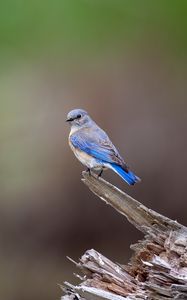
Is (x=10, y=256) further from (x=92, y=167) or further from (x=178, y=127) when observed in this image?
(x=92, y=167)

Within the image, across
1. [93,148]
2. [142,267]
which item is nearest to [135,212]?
[142,267]

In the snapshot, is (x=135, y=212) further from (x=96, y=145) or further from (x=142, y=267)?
(x=96, y=145)

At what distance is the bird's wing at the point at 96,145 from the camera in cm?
869

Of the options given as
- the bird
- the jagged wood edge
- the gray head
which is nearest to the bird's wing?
the bird

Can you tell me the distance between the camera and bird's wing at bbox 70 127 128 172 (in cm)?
869

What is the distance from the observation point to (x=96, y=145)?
8969mm

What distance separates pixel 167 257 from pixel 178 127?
8.87 metres

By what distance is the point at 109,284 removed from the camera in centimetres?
705

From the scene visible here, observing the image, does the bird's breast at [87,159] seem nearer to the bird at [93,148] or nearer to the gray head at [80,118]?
the bird at [93,148]

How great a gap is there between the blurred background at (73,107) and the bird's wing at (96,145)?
173 inches

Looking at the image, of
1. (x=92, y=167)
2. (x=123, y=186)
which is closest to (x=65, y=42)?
(x=123, y=186)

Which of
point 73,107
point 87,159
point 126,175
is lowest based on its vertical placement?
point 126,175

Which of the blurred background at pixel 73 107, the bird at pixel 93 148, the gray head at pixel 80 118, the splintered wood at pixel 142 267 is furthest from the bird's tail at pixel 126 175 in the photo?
the blurred background at pixel 73 107

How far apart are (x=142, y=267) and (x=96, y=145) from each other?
2078mm
